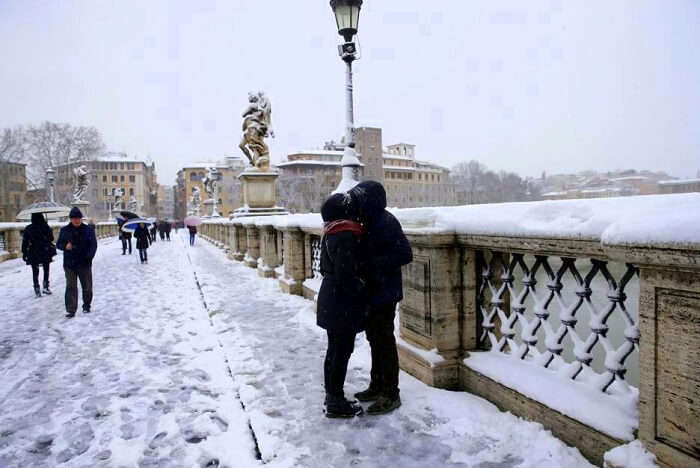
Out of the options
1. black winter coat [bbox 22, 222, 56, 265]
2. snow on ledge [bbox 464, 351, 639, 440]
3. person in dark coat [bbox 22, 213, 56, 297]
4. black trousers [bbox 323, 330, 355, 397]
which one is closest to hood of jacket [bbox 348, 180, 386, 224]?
black trousers [bbox 323, 330, 355, 397]

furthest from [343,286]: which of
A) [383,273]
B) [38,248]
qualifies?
[38,248]

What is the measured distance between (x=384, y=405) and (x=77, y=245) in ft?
20.7

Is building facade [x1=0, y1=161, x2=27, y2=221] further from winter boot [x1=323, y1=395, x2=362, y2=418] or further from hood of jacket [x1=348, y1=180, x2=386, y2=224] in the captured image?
hood of jacket [x1=348, y1=180, x2=386, y2=224]

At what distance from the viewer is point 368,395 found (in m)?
3.74

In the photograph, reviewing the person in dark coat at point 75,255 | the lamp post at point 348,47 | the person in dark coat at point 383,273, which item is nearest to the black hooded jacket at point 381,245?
the person in dark coat at point 383,273

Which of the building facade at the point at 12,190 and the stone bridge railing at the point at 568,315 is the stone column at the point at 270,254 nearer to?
the stone bridge railing at the point at 568,315

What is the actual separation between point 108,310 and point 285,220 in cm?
350

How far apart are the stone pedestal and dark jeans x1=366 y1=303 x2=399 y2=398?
12.0 m

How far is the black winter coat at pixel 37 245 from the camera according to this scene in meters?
9.55

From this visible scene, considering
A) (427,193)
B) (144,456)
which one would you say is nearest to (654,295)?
(144,456)

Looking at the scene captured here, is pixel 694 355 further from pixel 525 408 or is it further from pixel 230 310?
pixel 230 310

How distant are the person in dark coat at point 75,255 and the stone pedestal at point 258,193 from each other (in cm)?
752

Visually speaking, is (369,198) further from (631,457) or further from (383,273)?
(631,457)

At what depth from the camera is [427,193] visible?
102m
